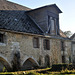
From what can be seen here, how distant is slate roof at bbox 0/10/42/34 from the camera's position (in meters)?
13.9

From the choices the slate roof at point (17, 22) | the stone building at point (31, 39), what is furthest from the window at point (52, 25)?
the slate roof at point (17, 22)

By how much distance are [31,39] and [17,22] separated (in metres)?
2.34

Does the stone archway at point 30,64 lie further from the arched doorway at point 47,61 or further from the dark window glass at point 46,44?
the dark window glass at point 46,44

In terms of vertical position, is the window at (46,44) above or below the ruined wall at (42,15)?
below

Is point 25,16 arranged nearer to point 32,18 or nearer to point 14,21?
point 32,18

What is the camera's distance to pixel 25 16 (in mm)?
18141

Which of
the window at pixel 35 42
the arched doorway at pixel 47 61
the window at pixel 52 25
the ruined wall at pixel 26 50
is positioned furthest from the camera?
the window at pixel 52 25

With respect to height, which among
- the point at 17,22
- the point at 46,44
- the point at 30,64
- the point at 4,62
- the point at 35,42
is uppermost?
the point at 17,22

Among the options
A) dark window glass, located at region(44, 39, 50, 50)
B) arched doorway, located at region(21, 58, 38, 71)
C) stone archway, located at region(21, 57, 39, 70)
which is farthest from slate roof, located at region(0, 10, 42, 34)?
arched doorway, located at region(21, 58, 38, 71)

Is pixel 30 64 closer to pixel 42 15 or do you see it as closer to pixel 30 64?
pixel 30 64

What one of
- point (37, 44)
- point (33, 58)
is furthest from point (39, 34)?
point (33, 58)

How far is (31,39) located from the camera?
50.4 feet

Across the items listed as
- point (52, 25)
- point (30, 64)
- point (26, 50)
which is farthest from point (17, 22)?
point (52, 25)

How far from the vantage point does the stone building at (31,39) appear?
43.3 ft
